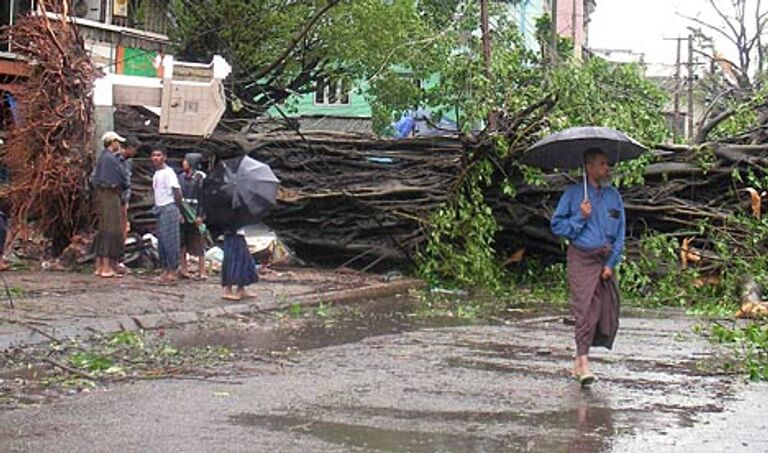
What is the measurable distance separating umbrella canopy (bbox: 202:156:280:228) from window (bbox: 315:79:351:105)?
19.4 m

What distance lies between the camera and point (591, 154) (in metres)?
9.27

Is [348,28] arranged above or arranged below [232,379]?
above

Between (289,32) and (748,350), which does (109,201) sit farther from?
(289,32)

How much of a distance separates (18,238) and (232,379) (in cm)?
984

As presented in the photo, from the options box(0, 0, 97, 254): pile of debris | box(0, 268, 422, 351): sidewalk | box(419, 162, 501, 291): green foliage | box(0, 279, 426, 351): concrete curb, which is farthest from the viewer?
box(419, 162, 501, 291): green foliage

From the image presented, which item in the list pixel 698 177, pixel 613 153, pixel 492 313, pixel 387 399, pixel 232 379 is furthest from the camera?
pixel 698 177

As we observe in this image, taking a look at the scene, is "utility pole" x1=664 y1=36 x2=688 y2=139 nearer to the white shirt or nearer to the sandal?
the white shirt

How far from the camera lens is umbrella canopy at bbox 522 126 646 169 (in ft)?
30.8

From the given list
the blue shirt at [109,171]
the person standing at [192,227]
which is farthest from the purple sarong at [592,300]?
the blue shirt at [109,171]

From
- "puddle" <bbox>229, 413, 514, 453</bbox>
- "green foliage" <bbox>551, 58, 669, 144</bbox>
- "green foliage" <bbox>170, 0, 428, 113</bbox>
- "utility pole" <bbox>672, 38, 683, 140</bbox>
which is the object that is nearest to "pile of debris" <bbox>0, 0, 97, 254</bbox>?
"green foliage" <bbox>551, 58, 669, 144</bbox>

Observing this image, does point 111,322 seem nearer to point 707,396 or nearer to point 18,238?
point 707,396

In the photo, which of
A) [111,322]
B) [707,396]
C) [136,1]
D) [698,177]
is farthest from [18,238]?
[136,1]

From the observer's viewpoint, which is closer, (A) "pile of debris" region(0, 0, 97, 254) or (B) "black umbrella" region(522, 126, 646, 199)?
(B) "black umbrella" region(522, 126, 646, 199)

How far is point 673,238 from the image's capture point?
693 inches
